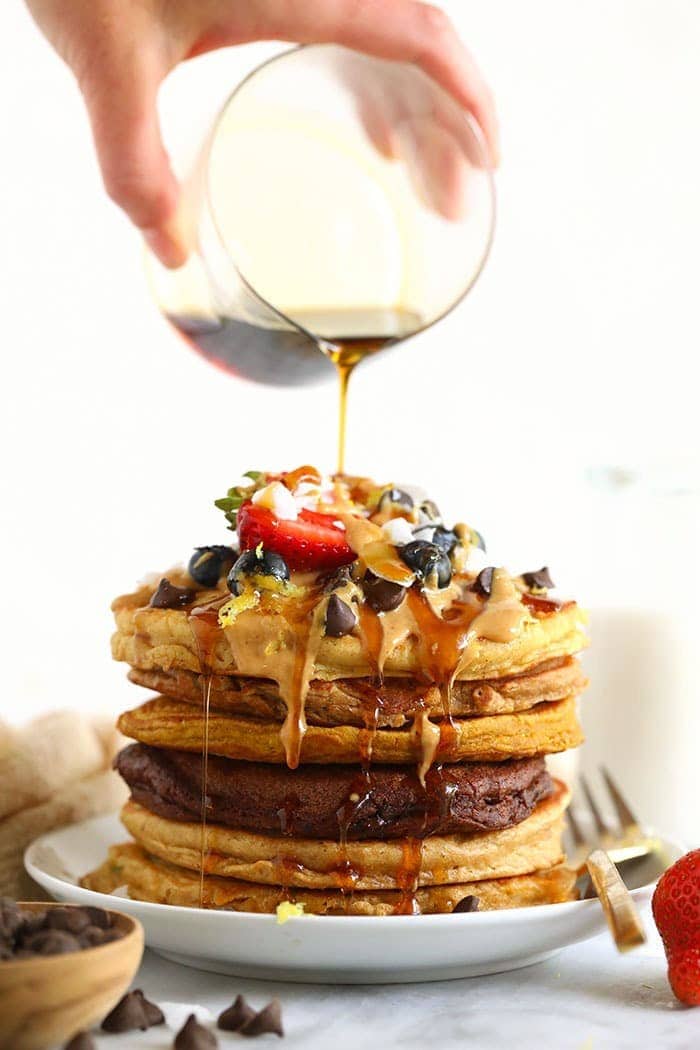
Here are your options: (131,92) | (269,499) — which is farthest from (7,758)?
(131,92)

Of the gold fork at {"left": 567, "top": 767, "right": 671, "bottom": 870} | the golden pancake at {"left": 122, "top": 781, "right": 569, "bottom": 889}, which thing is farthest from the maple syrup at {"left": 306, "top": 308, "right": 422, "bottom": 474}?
the gold fork at {"left": 567, "top": 767, "right": 671, "bottom": 870}

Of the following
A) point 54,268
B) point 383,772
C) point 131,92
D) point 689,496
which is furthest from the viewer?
point 54,268

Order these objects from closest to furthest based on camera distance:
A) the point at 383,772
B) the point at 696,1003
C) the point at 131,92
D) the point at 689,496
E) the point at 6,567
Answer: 1. the point at 696,1003
2. the point at 383,772
3. the point at 131,92
4. the point at 689,496
5. the point at 6,567

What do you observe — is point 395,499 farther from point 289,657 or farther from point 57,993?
point 57,993

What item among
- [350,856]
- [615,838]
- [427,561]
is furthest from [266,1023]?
[615,838]

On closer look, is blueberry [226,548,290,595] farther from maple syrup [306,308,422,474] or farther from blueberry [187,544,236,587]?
maple syrup [306,308,422,474]

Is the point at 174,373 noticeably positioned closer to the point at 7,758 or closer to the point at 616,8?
the point at 616,8
